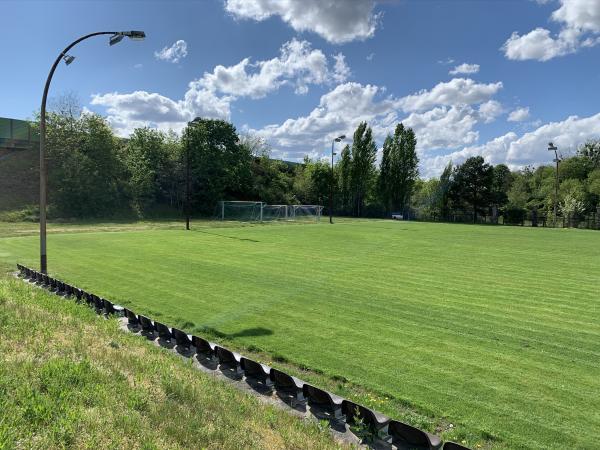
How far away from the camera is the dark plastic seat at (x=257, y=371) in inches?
202

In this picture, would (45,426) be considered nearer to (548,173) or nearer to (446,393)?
(446,393)

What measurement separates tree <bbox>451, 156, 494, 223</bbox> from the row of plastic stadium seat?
64.4 m

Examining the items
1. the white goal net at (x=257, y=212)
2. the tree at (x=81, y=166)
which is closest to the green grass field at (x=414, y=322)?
the tree at (x=81, y=166)

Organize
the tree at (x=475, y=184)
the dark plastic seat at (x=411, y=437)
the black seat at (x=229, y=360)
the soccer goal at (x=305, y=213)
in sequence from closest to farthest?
the dark plastic seat at (x=411, y=437), the black seat at (x=229, y=360), the soccer goal at (x=305, y=213), the tree at (x=475, y=184)

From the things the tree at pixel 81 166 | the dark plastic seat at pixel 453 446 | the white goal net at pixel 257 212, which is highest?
the tree at pixel 81 166

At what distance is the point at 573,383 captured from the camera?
5160 millimetres

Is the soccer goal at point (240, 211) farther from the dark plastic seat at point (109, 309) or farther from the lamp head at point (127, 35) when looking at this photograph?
the dark plastic seat at point (109, 309)

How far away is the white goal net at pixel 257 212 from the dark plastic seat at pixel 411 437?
41621 mm

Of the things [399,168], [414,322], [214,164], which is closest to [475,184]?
[399,168]

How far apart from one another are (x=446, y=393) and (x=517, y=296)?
6.11 m

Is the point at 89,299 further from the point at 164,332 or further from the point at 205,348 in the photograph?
the point at 205,348

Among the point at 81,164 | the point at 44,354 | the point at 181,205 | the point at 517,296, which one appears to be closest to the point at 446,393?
the point at 44,354

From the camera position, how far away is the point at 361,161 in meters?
70.4

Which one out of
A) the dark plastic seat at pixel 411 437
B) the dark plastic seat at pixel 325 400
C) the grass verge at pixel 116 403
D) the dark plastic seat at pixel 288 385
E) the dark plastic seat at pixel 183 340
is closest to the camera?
the grass verge at pixel 116 403
